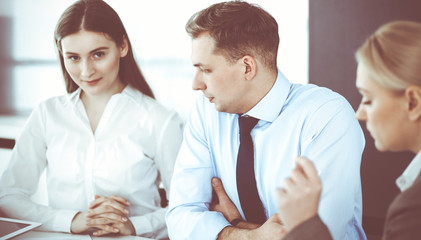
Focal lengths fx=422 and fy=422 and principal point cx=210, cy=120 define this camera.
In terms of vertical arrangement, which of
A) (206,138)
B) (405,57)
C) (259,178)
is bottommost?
(259,178)

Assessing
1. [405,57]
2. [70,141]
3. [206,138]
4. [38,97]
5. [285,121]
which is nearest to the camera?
[405,57]

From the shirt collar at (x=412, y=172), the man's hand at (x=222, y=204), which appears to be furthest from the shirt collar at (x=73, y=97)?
the shirt collar at (x=412, y=172)

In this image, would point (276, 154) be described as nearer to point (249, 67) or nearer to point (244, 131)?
point (244, 131)

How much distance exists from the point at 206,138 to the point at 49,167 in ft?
2.63

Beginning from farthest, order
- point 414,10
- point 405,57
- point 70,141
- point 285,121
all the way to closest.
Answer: point 414,10 < point 70,141 < point 285,121 < point 405,57

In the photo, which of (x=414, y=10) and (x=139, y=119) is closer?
(x=139, y=119)

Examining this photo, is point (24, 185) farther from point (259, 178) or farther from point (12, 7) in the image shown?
point (12, 7)

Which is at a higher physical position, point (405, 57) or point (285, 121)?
point (405, 57)

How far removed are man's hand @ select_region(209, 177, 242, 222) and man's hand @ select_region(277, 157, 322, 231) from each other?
0.67 meters

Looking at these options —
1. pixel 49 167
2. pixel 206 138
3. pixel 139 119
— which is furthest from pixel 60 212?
pixel 206 138

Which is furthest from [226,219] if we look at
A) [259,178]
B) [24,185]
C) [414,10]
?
[414,10]

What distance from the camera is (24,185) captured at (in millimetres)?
1942

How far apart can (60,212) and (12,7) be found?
91.8 inches

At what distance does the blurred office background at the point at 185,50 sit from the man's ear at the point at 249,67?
754 millimetres
